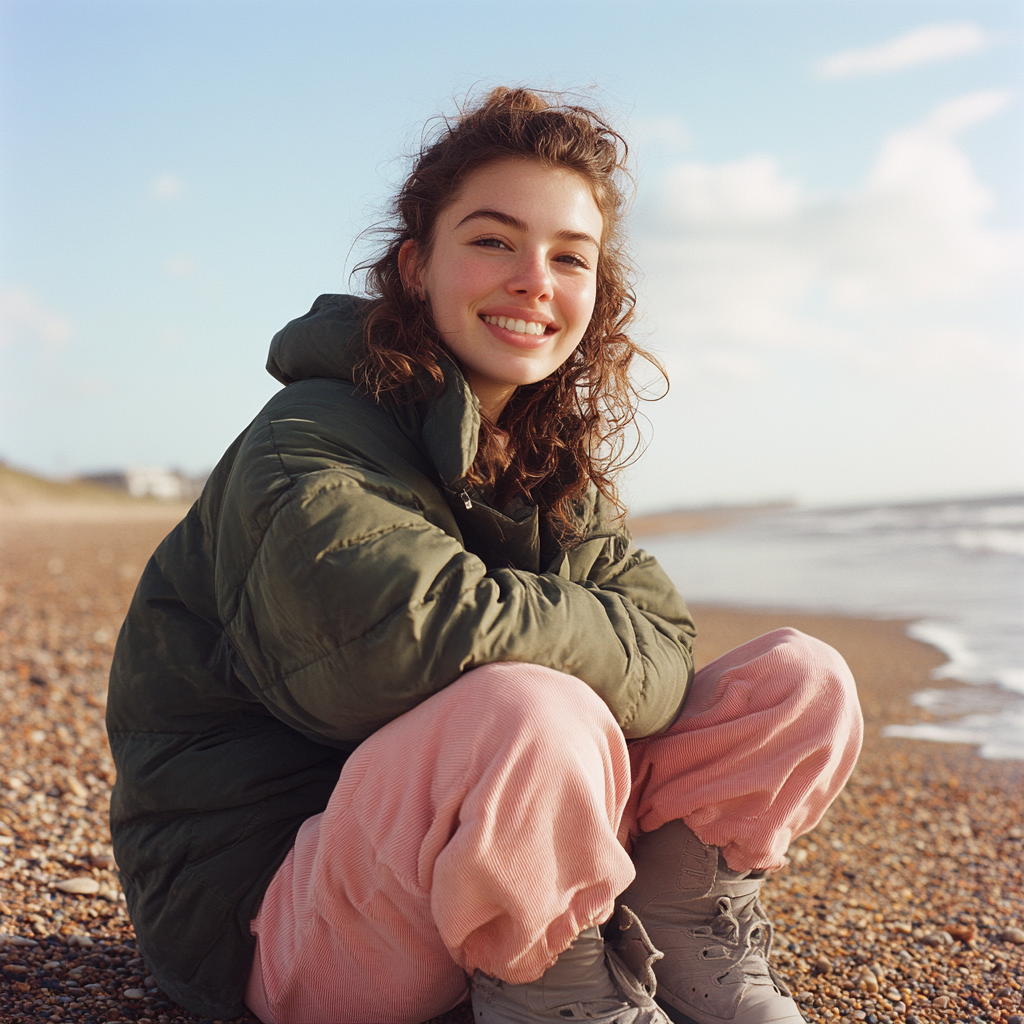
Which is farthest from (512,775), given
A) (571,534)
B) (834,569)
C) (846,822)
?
(834,569)

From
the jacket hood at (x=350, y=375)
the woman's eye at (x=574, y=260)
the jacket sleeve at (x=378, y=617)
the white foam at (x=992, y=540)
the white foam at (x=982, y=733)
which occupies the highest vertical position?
the woman's eye at (x=574, y=260)

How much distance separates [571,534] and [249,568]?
837mm

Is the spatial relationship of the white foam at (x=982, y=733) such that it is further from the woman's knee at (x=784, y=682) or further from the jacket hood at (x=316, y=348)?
the jacket hood at (x=316, y=348)

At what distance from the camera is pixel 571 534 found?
242 centimetres

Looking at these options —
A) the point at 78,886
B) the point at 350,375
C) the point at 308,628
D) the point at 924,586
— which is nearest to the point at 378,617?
the point at 308,628

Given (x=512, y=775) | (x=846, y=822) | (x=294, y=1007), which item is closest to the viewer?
(x=512, y=775)

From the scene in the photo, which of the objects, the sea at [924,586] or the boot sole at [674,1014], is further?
the sea at [924,586]

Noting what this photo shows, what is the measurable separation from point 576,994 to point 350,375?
4.60ft

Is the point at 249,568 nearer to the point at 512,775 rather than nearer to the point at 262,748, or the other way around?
the point at 262,748

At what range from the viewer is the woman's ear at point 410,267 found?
2578 millimetres

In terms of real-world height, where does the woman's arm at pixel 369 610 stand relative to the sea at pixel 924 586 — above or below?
above

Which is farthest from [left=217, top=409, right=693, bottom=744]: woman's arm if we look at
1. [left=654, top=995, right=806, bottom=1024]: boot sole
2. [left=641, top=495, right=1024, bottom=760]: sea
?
[left=641, top=495, right=1024, bottom=760]: sea

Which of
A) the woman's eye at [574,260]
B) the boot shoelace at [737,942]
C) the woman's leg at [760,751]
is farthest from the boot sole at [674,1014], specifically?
the woman's eye at [574,260]

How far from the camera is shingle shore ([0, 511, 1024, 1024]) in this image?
8.23 feet
